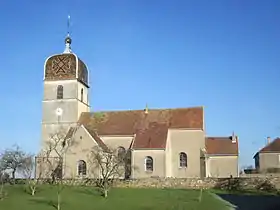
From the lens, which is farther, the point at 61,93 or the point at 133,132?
the point at 61,93

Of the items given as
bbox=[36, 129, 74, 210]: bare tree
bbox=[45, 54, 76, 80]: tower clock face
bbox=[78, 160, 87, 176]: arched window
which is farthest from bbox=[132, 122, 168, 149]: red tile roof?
bbox=[45, 54, 76, 80]: tower clock face

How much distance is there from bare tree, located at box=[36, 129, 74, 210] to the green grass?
8.44 m

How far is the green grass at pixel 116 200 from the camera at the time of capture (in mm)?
33438

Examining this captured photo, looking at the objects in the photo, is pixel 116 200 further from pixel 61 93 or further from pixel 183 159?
pixel 61 93

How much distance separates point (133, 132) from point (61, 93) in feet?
37.3

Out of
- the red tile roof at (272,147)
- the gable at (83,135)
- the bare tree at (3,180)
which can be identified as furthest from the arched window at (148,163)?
the red tile roof at (272,147)

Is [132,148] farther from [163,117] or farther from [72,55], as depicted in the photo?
[72,55]

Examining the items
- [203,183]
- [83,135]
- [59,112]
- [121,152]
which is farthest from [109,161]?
[59,112]

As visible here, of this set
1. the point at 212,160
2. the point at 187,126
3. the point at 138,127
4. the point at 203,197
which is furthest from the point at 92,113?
the point at 203,197

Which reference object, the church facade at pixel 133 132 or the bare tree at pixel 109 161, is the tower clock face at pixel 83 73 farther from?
the bare tree at pixel 109 161

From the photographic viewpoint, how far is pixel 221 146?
201 feet

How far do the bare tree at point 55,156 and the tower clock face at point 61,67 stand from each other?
734 cm

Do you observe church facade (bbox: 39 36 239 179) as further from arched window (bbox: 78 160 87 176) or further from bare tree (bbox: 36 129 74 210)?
bare tree (bbox: 36 129 74 210)

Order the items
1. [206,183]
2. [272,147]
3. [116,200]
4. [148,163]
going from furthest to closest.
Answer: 1. [272,147]
2. [148,163]
3. [206,183]
4. [116,200]
